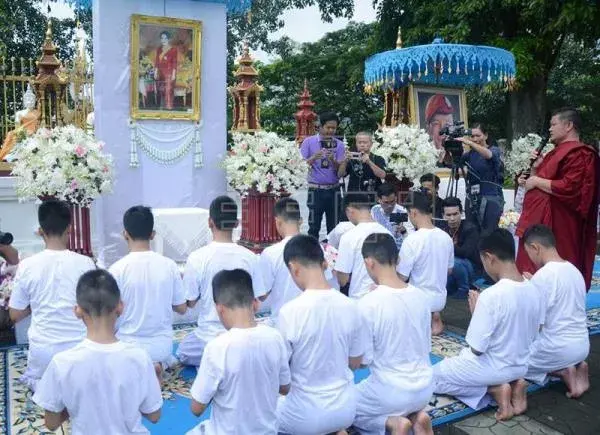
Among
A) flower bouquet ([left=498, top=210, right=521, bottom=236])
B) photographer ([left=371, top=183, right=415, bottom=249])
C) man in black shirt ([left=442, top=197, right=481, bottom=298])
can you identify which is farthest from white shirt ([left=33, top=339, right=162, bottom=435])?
flower bouquet ([left=498, top=210, right=521, bottom=236])

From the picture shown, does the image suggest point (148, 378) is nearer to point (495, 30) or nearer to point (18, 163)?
point (18, 163)

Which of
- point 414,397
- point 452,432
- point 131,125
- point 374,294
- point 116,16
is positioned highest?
point 116,16

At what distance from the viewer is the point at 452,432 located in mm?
3502

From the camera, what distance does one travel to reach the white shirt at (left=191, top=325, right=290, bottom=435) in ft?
8.30

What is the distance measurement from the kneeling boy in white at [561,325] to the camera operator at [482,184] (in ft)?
9.53

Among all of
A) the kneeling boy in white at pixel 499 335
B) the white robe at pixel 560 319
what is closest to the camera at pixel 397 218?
the white robe at pixel 560 319

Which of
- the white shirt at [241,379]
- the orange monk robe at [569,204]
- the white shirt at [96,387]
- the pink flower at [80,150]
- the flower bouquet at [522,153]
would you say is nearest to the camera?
the white shirt at [96,387]

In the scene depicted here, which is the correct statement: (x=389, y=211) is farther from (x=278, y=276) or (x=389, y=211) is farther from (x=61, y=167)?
(x=61, y=167)

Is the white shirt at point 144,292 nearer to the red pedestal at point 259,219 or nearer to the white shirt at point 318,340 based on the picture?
the white shirt at point 318,340

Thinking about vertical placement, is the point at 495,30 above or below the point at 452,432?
A: above

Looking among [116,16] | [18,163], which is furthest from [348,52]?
[18,163]

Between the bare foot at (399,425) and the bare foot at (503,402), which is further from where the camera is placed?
the bare foot at (503,402)

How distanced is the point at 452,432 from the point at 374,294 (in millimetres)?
1045

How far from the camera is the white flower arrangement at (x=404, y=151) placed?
7.37 meters
